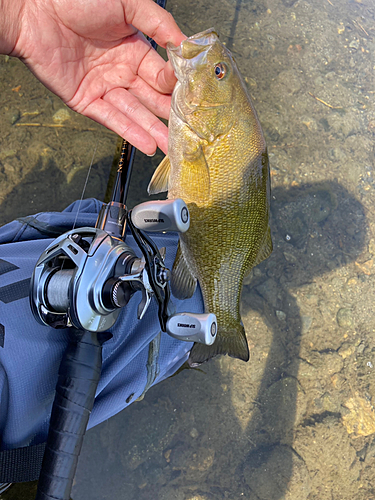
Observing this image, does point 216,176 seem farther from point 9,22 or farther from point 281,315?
point 281,315

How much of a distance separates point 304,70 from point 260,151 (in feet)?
6.80

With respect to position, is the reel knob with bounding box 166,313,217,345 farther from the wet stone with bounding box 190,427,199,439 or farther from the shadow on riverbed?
the wet stone with bounding box 190,427,199,439

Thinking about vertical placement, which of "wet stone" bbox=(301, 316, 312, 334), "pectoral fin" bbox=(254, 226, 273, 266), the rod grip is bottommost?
"wet stone" bbox=(301, 316, 312, 334)

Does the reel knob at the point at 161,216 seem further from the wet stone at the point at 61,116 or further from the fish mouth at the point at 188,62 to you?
the wet stone at the point at 61,116

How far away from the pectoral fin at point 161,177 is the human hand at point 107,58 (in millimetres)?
255

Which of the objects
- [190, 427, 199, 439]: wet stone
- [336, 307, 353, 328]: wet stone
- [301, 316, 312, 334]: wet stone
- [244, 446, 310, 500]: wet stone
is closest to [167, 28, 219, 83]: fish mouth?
[301, 316, 312, 334]: wet stone

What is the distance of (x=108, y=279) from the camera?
3.78ft

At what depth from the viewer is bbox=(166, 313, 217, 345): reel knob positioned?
3.48 ft

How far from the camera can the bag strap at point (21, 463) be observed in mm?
1369

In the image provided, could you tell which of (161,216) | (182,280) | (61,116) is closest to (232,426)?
(182,280)

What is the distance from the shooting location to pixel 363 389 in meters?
2.55

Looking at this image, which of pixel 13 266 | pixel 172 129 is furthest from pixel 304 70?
pixel 13 266

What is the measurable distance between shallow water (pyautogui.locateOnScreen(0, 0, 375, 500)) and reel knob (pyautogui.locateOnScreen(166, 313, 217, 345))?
144 centimetres

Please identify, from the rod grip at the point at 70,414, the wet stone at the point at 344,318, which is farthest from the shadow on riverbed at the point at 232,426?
the rod grip at the point at 70,414
